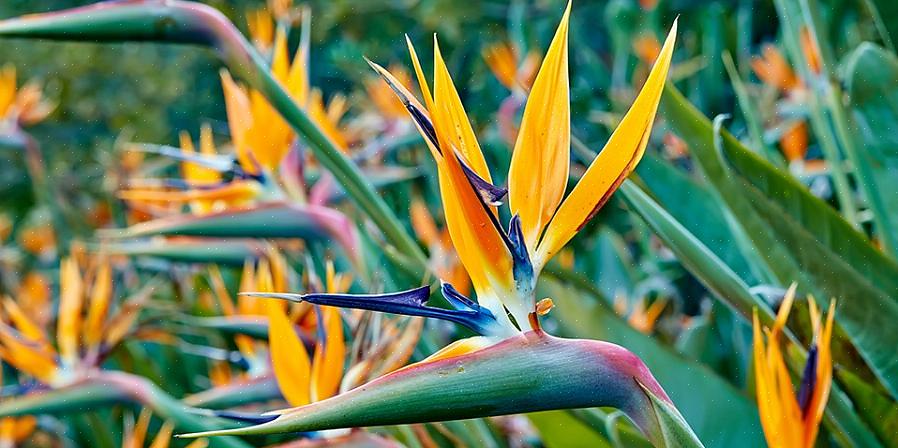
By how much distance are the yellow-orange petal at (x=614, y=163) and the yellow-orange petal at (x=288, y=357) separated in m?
0.26

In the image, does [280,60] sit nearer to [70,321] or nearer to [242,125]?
[242,125]

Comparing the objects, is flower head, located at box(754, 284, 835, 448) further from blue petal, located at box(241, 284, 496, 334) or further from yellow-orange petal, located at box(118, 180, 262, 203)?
yellow-orange petal, located at box(118, 180, 262, 203)

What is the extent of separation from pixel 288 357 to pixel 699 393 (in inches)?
9.4

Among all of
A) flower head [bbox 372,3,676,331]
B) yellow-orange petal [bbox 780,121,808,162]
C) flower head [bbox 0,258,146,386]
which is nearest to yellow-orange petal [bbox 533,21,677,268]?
flower head [bbox 372,3,676,331]

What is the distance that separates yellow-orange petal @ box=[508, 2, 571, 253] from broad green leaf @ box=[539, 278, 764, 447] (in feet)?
0.61

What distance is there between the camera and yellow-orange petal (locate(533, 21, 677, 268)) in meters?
0.37

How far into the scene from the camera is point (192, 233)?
751mm

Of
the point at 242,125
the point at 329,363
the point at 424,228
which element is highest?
the point at 242,125

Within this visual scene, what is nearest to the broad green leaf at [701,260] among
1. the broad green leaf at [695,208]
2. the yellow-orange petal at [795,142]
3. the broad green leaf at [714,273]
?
the broad green leaf at [714,273]

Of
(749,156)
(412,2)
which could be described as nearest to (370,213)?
Answer: (749,156)

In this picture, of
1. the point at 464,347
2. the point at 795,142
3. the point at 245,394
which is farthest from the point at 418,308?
the point at 795,142

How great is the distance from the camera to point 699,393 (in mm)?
616

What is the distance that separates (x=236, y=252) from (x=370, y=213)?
0.99 ft

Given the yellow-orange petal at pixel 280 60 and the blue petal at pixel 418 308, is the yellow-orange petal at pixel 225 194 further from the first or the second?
the blue petal at pixel 418 308
